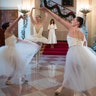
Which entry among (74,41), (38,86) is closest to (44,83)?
(38,86)

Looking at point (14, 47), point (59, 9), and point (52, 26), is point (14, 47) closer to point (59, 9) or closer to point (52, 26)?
point (52, 26)

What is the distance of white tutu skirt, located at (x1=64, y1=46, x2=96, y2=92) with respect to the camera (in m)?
3.57

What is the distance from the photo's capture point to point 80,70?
362 centimetres

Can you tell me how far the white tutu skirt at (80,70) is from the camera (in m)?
3.57

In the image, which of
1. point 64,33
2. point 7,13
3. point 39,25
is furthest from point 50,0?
point 39,25

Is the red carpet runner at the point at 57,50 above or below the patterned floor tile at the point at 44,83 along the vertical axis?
below

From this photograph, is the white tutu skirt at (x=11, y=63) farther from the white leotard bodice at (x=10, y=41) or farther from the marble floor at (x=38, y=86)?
the marble floor at (x=38, y=86)

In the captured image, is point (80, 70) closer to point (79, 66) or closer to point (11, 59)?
point (79, 66)

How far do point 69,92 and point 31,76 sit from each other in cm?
161

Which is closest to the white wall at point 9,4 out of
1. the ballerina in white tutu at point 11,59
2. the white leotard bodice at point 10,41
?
the ballerina in white tutu at point 11,59

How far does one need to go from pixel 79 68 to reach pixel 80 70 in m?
0.04

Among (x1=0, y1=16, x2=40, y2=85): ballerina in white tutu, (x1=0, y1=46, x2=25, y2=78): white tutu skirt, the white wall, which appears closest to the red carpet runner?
the white wall

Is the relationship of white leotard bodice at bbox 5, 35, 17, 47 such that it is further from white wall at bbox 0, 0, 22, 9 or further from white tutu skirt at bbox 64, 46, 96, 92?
white wall at bbox 0, 0, 22, 9

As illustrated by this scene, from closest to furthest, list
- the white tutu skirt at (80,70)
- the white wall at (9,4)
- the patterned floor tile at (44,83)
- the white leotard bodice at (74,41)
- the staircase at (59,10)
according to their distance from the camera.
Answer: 1. the white tutu skirt at (80,70)
2. the white leotard bodice at (74,41)
3. the patterned floor tile at (44,83)
4. the white wall at (9,4)
5. the staircase at (59,10)
